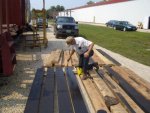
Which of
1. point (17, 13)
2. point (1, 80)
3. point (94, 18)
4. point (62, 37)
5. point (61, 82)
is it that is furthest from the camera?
point (94, 18)

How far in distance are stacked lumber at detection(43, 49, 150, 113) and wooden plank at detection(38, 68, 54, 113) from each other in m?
0.75

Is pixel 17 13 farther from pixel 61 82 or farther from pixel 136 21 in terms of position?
pixel 136 21

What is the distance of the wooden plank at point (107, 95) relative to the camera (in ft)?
18.6

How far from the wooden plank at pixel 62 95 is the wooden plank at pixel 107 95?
0.80 metres

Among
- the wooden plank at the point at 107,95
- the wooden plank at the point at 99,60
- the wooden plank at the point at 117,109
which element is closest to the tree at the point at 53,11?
the wooden plank at the point at 99,60

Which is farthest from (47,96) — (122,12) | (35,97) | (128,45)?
(122,12)

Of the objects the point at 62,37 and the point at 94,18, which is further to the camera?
the point at 94,18

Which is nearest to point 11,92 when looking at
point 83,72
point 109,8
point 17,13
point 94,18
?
point 83,72

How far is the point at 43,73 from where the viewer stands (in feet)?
28.8

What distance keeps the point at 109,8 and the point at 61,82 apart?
58759 millimetres

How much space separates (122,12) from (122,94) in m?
51.1

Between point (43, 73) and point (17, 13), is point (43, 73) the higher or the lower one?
the lower one

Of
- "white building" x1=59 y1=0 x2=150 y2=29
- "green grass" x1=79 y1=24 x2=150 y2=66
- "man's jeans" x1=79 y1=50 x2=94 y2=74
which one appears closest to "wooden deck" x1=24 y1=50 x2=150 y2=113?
"man's jeans" x1=79 y1=50 x2=94 y2=74

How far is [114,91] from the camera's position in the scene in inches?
269
